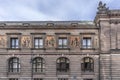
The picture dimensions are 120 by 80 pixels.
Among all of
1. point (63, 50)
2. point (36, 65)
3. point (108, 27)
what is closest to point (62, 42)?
point (63, 50)

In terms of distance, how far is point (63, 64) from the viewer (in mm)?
66812

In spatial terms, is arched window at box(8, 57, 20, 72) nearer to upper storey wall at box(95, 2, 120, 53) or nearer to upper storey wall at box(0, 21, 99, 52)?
upper storey wall at box(0, 21, 99, 52)

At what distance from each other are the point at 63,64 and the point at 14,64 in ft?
28.2

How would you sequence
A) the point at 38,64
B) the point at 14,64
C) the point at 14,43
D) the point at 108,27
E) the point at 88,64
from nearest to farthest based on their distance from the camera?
1. the point at 108,27
2. the point at 88,64
3. the point at 38,64
4. the point at 14,64
5. the point at 14,43

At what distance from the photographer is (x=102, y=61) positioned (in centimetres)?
6569

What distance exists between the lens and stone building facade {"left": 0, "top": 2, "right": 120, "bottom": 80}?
6594 cm

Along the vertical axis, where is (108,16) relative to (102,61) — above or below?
above

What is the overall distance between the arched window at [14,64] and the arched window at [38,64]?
9.74ft

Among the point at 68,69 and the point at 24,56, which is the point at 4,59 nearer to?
the point at 24,56

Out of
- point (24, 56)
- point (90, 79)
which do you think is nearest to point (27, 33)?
point (24, 56)

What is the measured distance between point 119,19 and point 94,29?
467 cm

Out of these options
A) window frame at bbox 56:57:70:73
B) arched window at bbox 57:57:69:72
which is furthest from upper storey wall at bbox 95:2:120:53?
arched window at bbox 57:57:69:72

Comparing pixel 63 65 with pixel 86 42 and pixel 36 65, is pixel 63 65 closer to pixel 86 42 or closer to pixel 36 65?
pixel 36 65

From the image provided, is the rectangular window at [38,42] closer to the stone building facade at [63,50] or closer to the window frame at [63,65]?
the stone building facade at [63,50]
